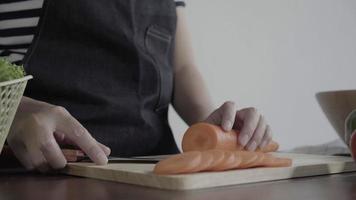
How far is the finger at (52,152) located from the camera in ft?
2.31

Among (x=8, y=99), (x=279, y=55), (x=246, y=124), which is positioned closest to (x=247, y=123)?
(x=246, y=124)

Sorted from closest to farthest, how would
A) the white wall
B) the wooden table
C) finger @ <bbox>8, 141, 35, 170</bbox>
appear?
the wooden table, finger @ <bbox>8, 141, 35, 170</bbox>, the white wall

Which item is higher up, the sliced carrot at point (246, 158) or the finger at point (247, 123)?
the sliced carrot at point (246, 158)

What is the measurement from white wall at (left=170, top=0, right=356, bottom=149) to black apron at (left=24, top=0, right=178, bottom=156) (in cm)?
56

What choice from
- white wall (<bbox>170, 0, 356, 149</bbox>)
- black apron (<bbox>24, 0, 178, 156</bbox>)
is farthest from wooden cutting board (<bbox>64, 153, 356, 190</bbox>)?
white wall (<bbox>170, 0, 356, 149</bbox>)

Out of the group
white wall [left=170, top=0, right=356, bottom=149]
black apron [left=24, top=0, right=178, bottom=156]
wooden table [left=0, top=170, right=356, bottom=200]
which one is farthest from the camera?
white wall [left=170, top=0, right=356, bottom=149]

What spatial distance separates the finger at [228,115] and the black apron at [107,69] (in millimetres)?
238

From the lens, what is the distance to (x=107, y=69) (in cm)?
105

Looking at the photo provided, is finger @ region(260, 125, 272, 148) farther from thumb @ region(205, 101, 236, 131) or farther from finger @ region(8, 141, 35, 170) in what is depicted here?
finger @ region(8, 141, 35, 170)

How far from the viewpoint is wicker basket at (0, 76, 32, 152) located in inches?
20.7

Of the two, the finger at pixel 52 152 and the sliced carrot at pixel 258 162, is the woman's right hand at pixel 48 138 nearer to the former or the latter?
the finger at pixel 52 152

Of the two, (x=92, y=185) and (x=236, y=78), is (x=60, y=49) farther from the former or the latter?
(x=236, y=78)

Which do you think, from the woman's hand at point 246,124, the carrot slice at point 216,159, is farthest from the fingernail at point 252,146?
the carrot slice at point 216,159

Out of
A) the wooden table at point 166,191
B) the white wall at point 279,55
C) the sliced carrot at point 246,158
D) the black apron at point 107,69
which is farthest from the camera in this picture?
the white wall at point 279,55
